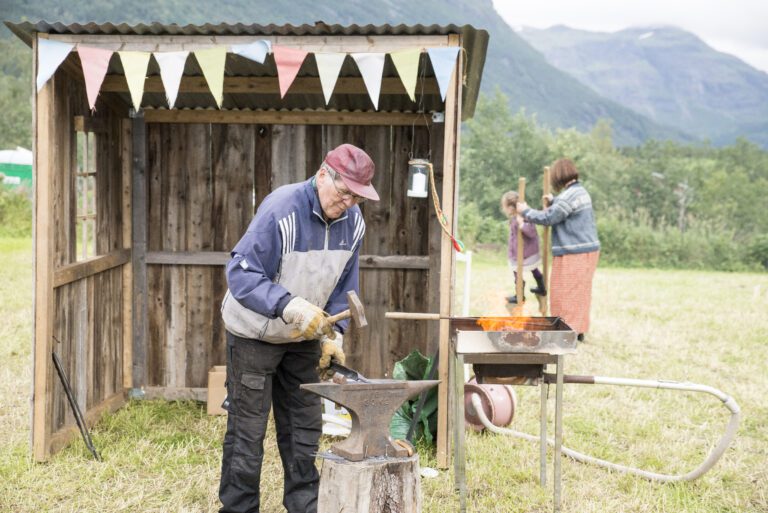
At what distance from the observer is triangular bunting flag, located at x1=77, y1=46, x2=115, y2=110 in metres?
4.21

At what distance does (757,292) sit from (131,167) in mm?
10560

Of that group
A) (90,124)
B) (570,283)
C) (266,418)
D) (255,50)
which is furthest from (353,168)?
(570,283)

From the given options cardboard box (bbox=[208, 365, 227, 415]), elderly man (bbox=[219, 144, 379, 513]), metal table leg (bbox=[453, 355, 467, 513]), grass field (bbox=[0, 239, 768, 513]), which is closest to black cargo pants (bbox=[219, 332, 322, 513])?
elderly man (bbox=[219, 144, 379, 513])

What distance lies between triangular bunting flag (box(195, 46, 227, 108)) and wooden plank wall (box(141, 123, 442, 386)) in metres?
1.92

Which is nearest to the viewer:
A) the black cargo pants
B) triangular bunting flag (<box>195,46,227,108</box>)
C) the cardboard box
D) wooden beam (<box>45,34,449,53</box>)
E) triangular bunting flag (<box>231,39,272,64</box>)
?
the black cargo pants

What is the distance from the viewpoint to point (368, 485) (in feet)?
10.7

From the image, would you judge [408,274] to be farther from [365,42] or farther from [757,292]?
[757,292]

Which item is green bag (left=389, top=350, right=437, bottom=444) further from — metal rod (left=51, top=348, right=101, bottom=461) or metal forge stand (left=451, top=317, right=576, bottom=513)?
metal rod (left=51, top=348, right=101, bottom=461)

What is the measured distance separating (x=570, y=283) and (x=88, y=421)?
468 centimetres

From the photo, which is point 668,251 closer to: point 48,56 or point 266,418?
point 266,418

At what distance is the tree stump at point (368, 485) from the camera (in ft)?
10.6

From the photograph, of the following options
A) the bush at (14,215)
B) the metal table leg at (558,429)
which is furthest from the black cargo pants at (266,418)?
the bush at (14,215)

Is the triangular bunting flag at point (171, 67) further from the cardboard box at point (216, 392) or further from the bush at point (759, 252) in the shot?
the bush at point (759, 252)

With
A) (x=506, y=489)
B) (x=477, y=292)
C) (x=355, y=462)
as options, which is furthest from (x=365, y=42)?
(x=477, y=292)
